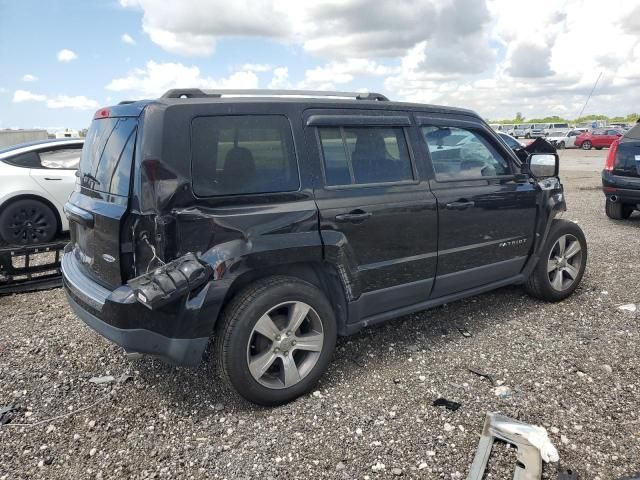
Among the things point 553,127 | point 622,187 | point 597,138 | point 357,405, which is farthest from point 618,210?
point 553,127

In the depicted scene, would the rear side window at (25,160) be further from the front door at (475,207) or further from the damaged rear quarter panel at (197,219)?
the front door at (475,207)

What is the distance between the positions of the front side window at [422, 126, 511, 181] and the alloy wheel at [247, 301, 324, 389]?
1504mm

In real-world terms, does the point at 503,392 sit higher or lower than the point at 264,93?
lower

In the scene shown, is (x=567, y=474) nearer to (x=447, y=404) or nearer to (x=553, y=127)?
(x=447, y=404)

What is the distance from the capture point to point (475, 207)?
12.6 ft

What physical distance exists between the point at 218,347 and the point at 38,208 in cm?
540

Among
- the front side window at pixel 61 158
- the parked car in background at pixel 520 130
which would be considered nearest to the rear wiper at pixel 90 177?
the front side window at pixel 61 158

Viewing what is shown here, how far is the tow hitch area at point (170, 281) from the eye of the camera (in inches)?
100

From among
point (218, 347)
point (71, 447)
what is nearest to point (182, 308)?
point (218, 347)

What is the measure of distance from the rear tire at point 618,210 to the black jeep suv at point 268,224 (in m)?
6.07

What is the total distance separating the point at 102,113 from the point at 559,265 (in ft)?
13.4

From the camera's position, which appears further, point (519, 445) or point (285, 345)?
point (285, 345)

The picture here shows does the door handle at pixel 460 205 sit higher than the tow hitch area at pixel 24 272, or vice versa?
the door handle at pixel 460 205

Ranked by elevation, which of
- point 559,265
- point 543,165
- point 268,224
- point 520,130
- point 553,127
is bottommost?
point 559,265
